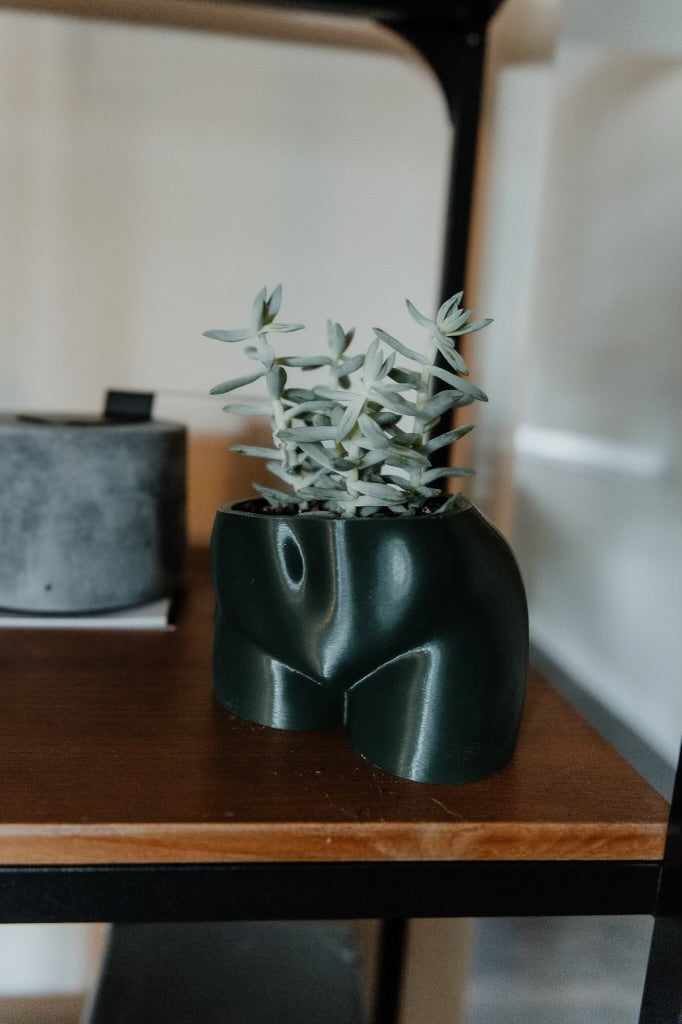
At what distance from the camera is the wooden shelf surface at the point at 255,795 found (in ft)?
0.96

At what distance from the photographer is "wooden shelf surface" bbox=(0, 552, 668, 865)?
29 cm

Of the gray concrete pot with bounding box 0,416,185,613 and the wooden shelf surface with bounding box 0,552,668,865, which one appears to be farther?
the gray concrete pot with bounding box 0,416,185,613

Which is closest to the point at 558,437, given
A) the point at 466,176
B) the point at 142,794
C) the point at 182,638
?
the point at 466,176

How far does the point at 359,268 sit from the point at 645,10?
11.6 inches

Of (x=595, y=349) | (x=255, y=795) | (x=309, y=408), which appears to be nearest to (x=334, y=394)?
(x=309, y=408)

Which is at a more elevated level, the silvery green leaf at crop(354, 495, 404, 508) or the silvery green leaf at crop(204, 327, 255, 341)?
the silvery green leaf at crop(204, 327, 255, 341)

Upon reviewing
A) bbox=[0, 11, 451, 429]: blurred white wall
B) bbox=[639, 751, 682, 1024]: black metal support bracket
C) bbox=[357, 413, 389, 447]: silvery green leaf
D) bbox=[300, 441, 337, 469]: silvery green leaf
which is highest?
bbox=[0, 11, 451, 429]: blurred white wall

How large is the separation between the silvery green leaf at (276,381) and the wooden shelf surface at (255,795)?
151mm

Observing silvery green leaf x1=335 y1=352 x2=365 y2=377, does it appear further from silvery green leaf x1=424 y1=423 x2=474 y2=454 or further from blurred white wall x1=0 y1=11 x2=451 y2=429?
blurred white wall x1=0 y1=11 x2=451 y2=429

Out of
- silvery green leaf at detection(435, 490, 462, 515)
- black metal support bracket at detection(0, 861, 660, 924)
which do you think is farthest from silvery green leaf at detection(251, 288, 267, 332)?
black metal support bracket at detection(0, 861, 660, 924)

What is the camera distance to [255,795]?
1.03 ft

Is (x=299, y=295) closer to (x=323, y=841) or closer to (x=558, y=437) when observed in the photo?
(x=558, y=437)

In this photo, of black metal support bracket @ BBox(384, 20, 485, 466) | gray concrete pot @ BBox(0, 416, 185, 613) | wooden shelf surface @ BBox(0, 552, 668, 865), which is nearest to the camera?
wooden shelf surface @ BBox(0, 552, 668, 865)

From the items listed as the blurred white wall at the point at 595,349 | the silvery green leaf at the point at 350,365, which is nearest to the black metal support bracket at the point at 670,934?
the blurred white wall at the point at 595,349
